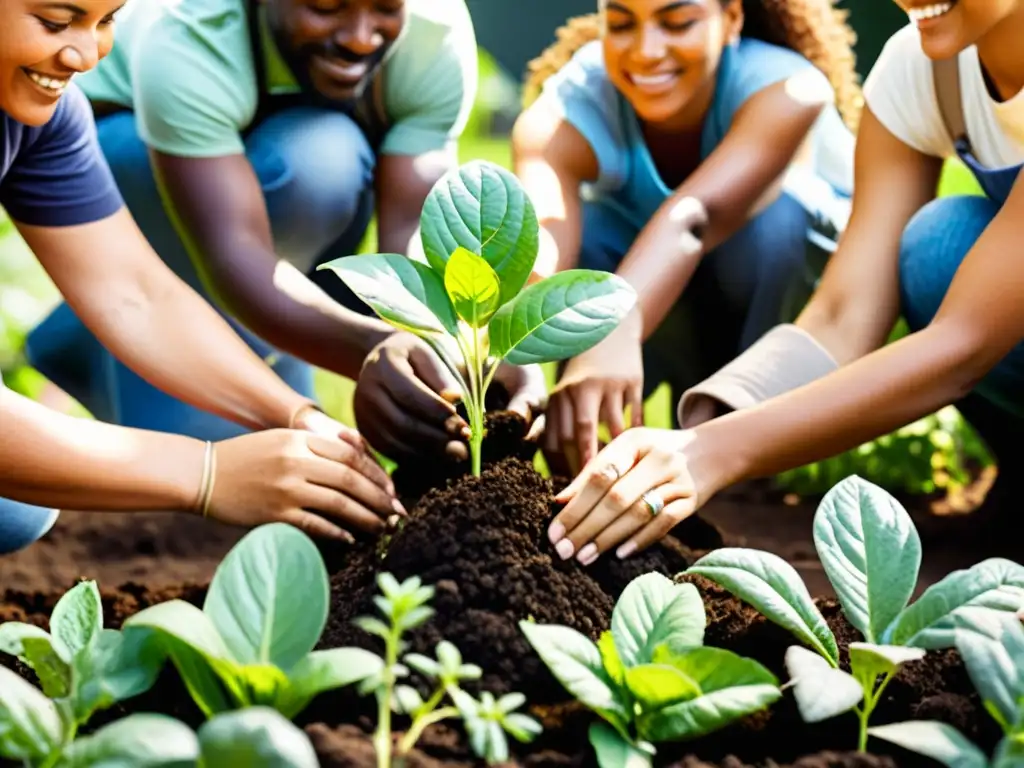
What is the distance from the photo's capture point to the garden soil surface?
922 mm

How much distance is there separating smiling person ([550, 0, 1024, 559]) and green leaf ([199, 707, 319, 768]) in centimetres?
46

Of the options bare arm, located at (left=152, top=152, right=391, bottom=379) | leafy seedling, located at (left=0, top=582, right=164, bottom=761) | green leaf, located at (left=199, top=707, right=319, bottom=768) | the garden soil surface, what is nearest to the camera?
green leaf, located at (left=199, top=707, right=319, bottom=768)

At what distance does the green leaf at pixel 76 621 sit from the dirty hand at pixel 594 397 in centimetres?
65

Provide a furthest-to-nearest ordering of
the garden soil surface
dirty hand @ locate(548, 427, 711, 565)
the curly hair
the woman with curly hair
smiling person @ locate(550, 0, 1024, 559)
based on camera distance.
A: the curly hair < the woman with curly hair < smiling person @ locate(550, 0, 1024, 559) < dirty hand @ locate(548, 427, 711, 565) < the garden soil surface

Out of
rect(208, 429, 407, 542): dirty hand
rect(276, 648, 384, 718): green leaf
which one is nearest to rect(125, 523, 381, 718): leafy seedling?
rect(276, 648, 384, 718): green leaf

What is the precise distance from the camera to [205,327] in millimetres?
1553

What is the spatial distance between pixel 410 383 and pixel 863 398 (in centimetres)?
51

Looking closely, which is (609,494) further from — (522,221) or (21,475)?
(21,475)

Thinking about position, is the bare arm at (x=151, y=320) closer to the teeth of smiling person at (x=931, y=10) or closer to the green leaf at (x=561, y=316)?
the green leaf at (x=561, y=316)

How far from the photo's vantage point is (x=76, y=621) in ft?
3.28

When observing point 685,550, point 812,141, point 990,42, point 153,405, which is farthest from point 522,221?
point 153,405

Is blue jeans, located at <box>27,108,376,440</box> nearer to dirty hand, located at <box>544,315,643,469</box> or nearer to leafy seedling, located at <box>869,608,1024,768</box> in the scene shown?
dirty hand, located at <box>544,315,643,469</box>

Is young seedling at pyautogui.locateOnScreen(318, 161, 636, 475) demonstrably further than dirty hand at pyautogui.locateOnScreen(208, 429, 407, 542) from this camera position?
No

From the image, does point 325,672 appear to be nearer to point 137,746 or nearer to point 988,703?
point 137,746
